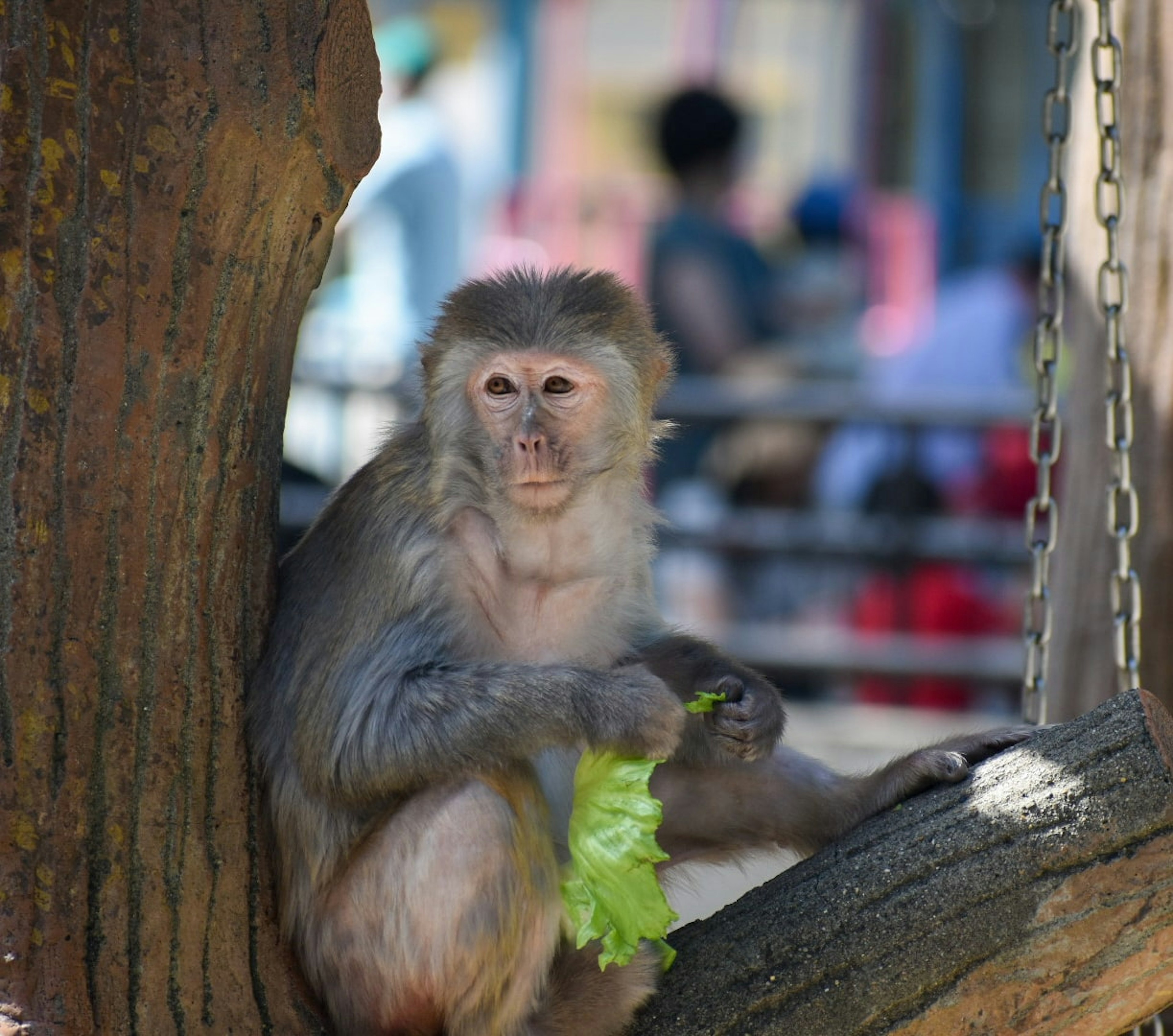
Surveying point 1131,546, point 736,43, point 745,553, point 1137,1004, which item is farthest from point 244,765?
point 736,43

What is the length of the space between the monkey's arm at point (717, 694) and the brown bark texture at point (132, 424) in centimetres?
101

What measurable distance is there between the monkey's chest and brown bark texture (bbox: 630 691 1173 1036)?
2.62 feet

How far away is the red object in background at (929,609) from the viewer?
8.48 meters

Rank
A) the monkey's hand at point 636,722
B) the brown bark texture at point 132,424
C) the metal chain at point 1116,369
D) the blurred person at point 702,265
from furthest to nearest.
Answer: the blurred person at point 702,265, the metal chain at point 1116,369, the monkey's hand at point 636,722, the brown bark texture at point 132,424

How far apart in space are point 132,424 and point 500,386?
0.95 meters

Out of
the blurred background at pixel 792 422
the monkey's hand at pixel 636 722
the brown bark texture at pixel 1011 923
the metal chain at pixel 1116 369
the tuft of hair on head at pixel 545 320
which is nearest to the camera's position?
the brown bark texture at pixel 1011 923

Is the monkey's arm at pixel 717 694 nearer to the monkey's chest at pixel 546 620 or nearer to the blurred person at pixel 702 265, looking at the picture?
the monkey's chest at pixel 546 620

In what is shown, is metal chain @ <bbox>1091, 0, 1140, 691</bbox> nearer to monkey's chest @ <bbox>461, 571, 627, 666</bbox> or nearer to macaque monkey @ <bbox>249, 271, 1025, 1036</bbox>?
macaque monkey @ <bbox>249, 271, 1025, 1036</bbox>

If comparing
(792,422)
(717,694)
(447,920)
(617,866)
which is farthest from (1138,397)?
(792,422)

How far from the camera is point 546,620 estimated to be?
11.2 ft

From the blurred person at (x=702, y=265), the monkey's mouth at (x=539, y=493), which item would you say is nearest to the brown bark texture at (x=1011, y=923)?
the monkey's mouth at (x=539, y=493)

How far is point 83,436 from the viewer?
253 centimetres

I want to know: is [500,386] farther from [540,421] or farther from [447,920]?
[447,920]

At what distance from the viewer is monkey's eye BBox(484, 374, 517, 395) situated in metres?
3.34
